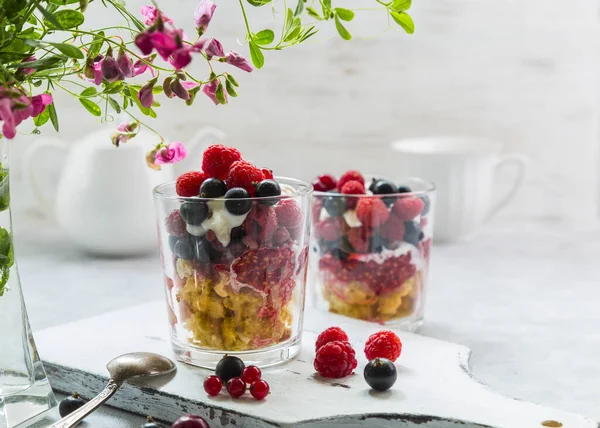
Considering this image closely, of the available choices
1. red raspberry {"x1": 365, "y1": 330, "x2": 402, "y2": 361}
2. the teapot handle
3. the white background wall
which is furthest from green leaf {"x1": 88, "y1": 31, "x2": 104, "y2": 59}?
the white background wall

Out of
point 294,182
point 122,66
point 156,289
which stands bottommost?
point 156,289

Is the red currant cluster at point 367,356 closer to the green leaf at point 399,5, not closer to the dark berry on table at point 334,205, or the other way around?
the dark berry on table at point 334,205

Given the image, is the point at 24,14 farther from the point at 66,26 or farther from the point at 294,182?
the point at 294,182

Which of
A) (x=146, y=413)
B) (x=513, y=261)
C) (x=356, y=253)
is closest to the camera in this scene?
(x=146, y=413)

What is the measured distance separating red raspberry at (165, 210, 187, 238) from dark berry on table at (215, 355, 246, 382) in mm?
147

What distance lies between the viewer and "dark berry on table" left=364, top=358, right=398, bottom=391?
859mm

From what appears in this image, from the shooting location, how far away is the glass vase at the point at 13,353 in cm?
82

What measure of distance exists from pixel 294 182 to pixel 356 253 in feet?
0.68

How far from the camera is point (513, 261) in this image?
5.90 ft

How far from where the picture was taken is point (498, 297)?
1.48 metres

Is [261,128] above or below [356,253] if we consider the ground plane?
above

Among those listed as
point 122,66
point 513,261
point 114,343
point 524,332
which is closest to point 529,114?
point 513,261

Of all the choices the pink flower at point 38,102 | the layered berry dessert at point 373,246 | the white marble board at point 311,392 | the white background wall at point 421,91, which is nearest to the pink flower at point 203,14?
the pink flower at point 38,102

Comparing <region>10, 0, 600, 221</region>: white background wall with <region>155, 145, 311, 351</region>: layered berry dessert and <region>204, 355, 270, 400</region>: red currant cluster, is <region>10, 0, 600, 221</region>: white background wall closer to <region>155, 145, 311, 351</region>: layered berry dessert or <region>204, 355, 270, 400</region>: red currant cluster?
→ <region>155, 145, 311, 351</region>: layered berry dessert
